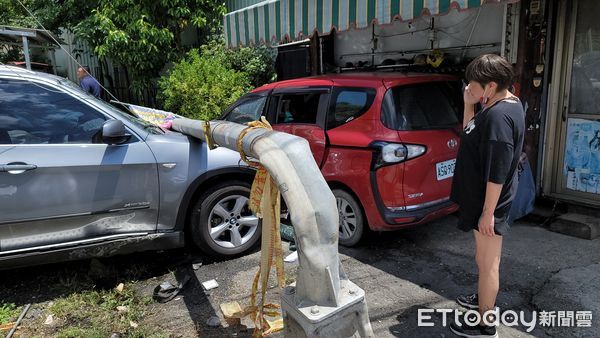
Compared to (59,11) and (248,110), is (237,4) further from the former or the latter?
(248,110)

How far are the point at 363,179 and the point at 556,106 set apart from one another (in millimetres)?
2639

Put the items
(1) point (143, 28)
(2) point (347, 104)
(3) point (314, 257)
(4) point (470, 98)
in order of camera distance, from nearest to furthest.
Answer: (3) point (314, 257) < (4) point (470, 98) < (2) point (347, 104) < (1) point (143, 28)

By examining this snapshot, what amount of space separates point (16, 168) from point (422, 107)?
3.40 metres

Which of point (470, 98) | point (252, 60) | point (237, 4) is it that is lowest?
point (470, 98)

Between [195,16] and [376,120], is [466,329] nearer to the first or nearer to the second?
[376,120]

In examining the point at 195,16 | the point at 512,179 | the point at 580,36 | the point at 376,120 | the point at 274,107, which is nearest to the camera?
the point at 512,179

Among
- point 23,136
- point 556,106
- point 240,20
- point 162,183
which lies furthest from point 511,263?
point 240,20

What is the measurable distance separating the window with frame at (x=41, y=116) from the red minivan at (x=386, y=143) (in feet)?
6.77

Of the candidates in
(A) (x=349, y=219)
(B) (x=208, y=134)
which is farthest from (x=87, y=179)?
(A) (x=349, y=219)

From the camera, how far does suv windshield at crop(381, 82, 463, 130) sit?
3998mm

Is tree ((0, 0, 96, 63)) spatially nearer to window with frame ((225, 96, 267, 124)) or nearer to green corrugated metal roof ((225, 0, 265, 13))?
green corrugated metal roof ((225, 0, 265, 13))

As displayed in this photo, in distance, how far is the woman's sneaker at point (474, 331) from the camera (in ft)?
9.21

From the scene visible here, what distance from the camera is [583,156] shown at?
194 inches

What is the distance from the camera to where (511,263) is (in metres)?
3.98
